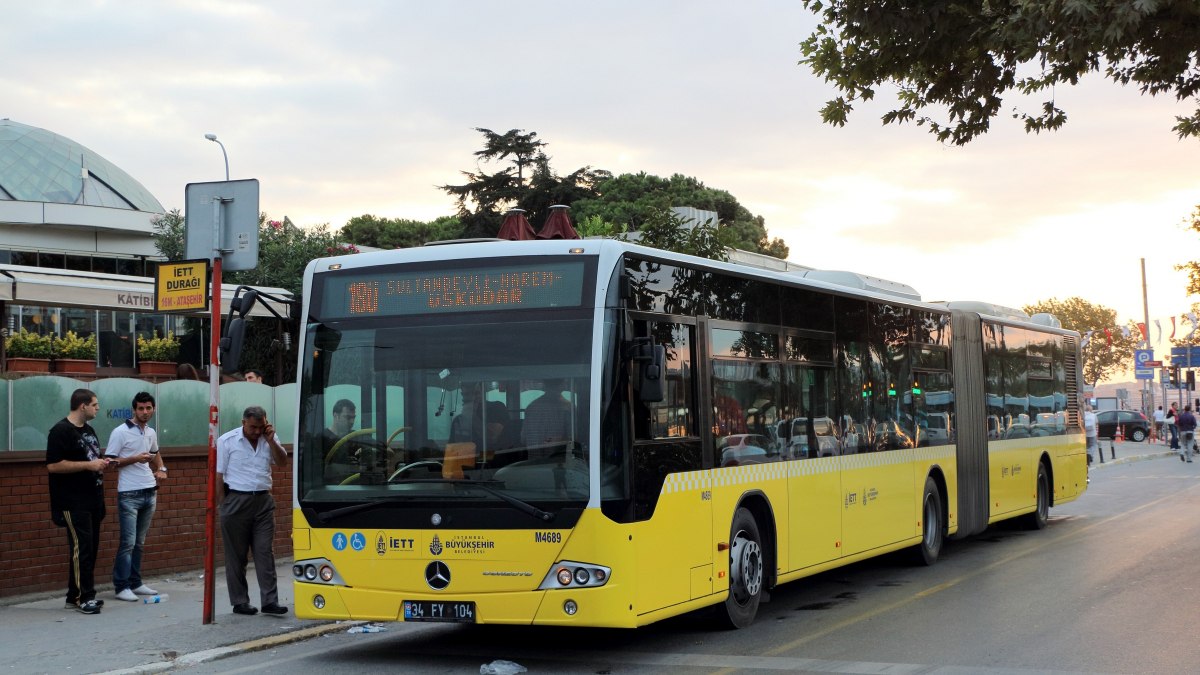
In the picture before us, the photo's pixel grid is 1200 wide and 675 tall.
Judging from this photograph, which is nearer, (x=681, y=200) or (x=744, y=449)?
(x=744, y=449)

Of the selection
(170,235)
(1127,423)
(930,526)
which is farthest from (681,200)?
(930,526)

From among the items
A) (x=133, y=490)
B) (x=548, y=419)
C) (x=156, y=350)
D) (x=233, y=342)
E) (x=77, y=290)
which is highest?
(x=77, y=290)

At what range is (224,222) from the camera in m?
11.0

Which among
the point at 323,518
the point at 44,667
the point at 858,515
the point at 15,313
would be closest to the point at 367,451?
the point at 323,518

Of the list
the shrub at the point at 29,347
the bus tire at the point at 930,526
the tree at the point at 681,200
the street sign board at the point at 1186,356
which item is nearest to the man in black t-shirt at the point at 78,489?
the bus tire at the point at 930,526

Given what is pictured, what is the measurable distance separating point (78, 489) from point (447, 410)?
14.3 ft

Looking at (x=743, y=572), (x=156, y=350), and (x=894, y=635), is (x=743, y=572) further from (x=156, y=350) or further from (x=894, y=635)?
(x=156, y=350)

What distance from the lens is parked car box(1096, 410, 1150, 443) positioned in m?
62.9

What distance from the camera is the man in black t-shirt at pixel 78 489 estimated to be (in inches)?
442

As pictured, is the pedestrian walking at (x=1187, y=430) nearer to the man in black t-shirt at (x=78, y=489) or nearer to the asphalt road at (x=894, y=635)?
the asphalt road at (x=894, y=635)

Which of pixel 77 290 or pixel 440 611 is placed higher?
pixel 77 290

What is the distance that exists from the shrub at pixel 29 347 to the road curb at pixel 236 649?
10.8 m

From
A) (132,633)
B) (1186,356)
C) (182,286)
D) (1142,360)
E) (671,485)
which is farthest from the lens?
(1186,356)

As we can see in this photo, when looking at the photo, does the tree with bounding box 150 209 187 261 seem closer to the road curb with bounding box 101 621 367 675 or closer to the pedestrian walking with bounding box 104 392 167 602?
the pedestrian walking with bounding box 104 392 167 602
